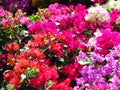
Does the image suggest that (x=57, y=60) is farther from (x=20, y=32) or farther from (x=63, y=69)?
(x=20, y=32)

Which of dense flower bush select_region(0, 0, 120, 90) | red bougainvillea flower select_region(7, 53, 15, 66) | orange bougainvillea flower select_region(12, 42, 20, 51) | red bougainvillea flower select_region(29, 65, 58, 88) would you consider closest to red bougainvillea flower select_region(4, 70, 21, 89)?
dense flower bush select_region(0, 0, 120, 90)

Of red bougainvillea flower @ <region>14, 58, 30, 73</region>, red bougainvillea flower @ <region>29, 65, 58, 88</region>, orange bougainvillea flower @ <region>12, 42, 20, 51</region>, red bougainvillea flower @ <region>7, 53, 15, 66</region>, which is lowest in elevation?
red bougainvillea flower @ <region>29, 65, 58, 88</region>

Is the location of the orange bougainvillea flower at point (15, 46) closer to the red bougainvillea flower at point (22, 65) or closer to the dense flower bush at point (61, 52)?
the dense flower bush at point (61, 52)

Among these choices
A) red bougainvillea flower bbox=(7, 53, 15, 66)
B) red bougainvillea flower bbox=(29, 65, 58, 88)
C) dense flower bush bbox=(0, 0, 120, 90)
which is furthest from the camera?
red bougainvillea flower bbox=(7, 53, 15, 66)

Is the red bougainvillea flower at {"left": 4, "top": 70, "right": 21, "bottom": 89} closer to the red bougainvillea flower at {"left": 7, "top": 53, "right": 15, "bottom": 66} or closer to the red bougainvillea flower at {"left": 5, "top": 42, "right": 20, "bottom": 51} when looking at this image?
the red bougainvillea flower at {"left": 7, "top": 53, "right": 15, "bottom": 66}

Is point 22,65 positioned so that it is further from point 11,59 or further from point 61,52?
point 61,52

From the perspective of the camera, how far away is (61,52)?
4215mm

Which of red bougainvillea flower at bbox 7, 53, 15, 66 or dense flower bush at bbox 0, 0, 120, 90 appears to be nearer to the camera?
dense flower bush at bbox 0, 0, 120, 90

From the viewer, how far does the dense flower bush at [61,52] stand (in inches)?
145

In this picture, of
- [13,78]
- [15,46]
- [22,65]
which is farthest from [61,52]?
[13,78]

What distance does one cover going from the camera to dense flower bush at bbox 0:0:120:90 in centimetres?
368

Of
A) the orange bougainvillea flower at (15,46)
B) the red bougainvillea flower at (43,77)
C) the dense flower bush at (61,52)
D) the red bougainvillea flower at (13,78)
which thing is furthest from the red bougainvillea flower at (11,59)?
the red bougainvillea flower at (43,77)

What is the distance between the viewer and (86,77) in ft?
12.7

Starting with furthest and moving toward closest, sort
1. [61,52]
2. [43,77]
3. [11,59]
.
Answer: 1. [61,52]
2. [11,59]
3. [43,77]
